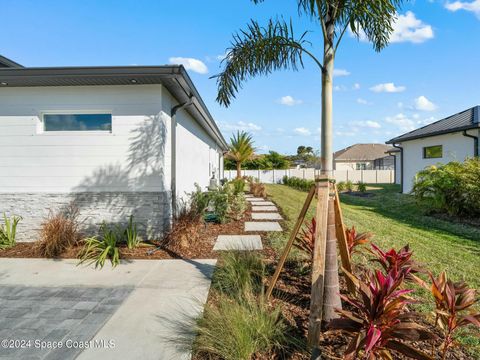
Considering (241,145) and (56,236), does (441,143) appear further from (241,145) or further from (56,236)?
(56,236)

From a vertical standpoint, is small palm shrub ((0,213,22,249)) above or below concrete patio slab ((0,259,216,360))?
above

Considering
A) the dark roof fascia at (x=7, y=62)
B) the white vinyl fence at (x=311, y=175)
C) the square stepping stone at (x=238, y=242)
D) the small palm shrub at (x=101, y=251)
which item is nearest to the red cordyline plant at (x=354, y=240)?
the square stepping stone at (x=238, y=242)

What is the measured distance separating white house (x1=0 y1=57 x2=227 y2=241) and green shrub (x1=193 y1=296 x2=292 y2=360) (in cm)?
351

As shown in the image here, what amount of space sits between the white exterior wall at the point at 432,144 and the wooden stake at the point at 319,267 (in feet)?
38.3

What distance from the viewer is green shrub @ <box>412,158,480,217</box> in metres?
8.30

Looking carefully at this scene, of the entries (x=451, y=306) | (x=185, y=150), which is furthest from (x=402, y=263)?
(x=185, y=150)

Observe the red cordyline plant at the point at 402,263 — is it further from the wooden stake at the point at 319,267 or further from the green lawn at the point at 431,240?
the wooden stake at the point at 319,267

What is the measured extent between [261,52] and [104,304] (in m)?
3.67

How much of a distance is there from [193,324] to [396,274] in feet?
6.50

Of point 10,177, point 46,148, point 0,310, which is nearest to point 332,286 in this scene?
point 0,310

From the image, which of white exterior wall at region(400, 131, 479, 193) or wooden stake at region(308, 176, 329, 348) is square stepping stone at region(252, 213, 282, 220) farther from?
white exterior wall at region(400, 131, 479, 193)

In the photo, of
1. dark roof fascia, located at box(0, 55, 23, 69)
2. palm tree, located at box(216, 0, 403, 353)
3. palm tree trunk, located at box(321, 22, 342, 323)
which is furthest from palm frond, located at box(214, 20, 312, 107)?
dark roof fascia, located at box(0, 55, 23, 69)

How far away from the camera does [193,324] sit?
9.46 ft

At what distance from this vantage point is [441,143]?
507 inches
